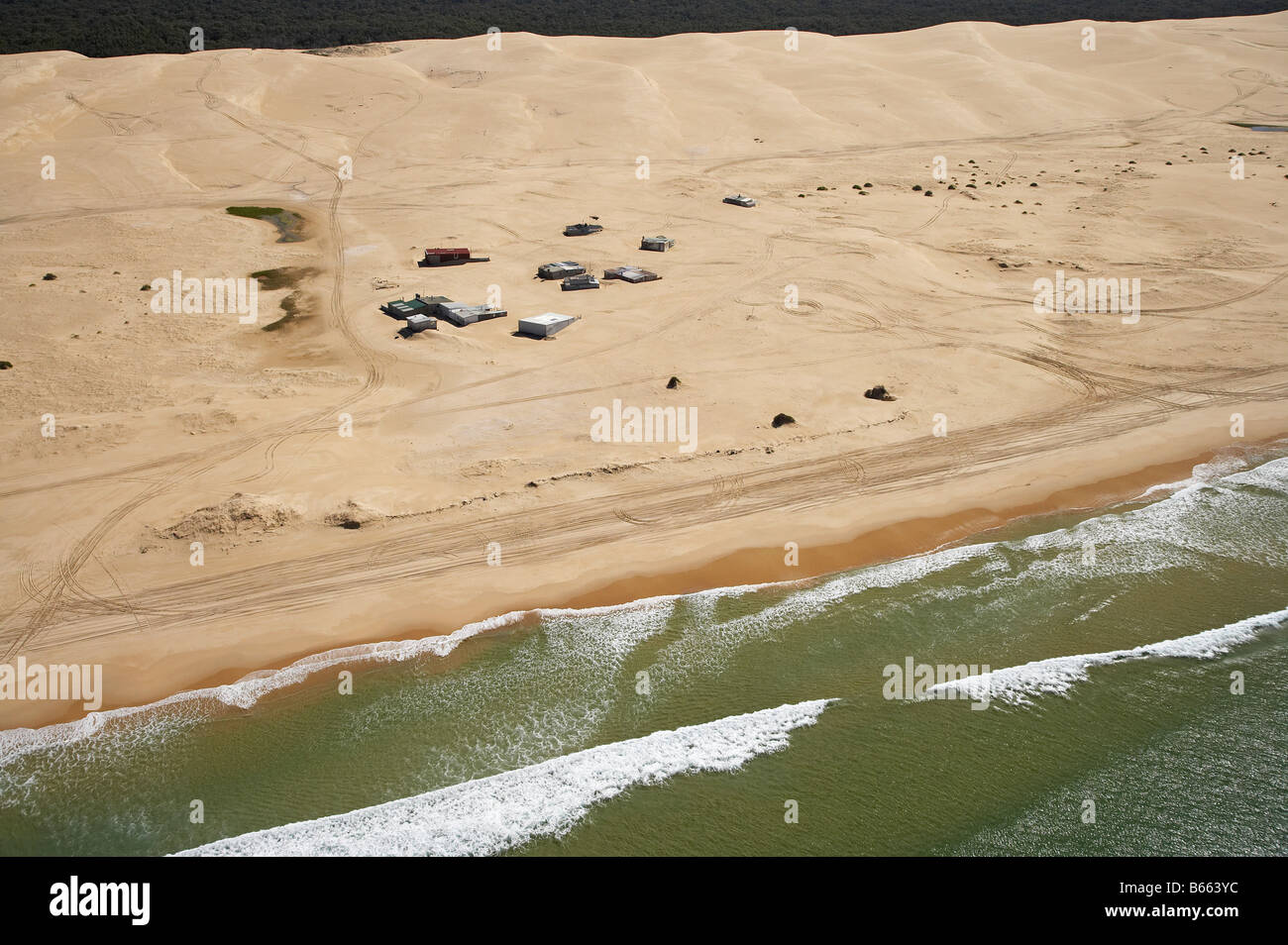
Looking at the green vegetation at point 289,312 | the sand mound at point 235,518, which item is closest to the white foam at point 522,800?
the sand mound at point 235,518

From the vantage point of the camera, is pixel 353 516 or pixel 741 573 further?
pixel 353 516

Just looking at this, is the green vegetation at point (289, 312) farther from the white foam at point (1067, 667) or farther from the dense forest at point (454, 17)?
the dense forest at point (454, 17)

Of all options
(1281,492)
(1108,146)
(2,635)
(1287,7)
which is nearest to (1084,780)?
(1281,492)

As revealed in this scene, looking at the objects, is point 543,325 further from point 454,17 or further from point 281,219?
point 454,17

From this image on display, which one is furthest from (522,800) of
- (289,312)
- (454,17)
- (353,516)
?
(454,17)

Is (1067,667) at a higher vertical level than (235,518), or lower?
lower

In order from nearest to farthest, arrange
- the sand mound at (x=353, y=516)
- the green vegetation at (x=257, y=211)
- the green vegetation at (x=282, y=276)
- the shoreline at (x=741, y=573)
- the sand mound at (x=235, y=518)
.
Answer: the shoreline at (x=741, y=573)
the sand mound at (x=235, y=518)
the sand mound at (x=353, y=516)
the green vegetation at (x=282, y=276)
the green vegetation at (x=257, y=211)
